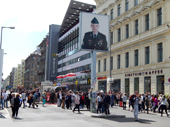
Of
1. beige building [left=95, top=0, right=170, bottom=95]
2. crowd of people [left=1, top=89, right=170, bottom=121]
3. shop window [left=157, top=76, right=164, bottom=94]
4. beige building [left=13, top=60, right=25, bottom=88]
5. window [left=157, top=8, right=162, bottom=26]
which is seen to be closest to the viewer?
crowd of people [left=1, top=89, right=170, bottom=121]

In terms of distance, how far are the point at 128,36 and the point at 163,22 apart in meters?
7.96

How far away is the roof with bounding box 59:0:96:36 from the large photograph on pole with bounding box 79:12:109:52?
39.8 m

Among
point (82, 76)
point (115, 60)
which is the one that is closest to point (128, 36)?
point (115, 60)

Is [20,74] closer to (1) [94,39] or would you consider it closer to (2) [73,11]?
(2) [73,11]

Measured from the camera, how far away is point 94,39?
68.0 ft

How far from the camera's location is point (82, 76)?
5303 cm

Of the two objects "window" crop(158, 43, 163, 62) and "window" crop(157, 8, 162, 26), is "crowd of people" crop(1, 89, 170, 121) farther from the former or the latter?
"window" crop(157, 8, 162, 26)

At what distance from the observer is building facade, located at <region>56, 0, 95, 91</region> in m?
51.9

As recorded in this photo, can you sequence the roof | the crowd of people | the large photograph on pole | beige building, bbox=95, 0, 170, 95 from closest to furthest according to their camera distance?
the crowd of people → the large photograph on pole → beige building, bbox=95, 0, 170, 95 → the roof

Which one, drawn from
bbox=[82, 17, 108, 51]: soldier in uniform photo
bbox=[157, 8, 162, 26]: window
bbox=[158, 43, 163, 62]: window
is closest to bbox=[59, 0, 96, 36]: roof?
bbox=[157, 8, 162, 26]: window

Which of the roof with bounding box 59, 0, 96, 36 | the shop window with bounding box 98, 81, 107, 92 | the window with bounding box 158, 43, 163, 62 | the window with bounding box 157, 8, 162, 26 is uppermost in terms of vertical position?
the roof with bounding box 59, 0, 96, 36

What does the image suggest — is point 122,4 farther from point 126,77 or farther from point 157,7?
point 126,77

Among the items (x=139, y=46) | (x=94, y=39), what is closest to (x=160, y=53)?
(x=139, y=46)

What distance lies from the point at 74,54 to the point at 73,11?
11966 mm
